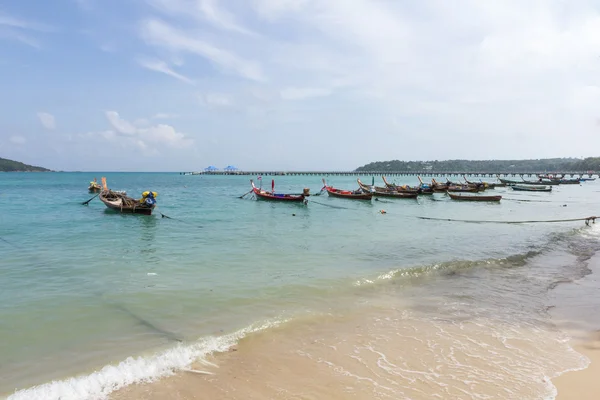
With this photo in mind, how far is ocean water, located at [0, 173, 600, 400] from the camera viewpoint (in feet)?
20.1

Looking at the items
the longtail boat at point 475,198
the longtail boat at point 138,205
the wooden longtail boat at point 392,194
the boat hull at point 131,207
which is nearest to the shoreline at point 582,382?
the longtail boat at point 138,205

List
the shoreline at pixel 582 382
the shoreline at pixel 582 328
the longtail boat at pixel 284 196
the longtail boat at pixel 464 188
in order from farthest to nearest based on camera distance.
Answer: the longtail boat at pixel 464 188 → the longtail boat at pixel 284 196 → the shoreline at pixel 582 328 → the shoreline at pixel 582 382

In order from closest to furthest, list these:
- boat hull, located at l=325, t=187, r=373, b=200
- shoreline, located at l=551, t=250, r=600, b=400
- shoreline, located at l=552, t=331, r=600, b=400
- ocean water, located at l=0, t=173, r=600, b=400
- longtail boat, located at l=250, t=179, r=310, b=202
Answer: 1. shoreline, located at l=552, t=331, r=600, b=400
2. shoreline, located at l=551, t=250, r=600, b=400
3. ocean water, located at l=0, t=173, r=600, b=400
4. longtail boat, located at l=250, t=179, r=310, b=202
5. boat hull, located at l=325, t=187, r=373, b=200

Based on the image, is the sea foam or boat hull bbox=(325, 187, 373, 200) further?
boat hull bbox=(325, 187, 373, 200)

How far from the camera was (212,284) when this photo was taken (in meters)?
10.1

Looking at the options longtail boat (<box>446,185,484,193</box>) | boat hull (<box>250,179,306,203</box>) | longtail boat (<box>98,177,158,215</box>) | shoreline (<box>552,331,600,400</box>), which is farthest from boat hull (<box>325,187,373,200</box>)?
shoreline (<box>552,331,600,400</box>)

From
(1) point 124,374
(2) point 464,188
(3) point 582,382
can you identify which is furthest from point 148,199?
(2) point 464,188

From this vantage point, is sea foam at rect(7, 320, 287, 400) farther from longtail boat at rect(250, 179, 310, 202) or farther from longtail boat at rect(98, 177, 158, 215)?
longtail boat at rect(250, 179, 310, 202)

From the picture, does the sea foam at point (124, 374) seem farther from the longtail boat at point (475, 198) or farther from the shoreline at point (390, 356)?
the longtail boat at point (475, 198)

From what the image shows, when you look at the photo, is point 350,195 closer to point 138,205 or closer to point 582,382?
point 138,205

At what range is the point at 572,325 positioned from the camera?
7457mm

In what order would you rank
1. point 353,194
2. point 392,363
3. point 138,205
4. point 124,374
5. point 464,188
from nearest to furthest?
point 124,374
point 392,363
point 138,205
point 353,194
point 464,188

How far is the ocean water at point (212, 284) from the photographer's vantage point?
613cm

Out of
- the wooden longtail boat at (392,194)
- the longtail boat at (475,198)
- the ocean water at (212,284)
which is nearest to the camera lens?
the ocean water at (212,284)
